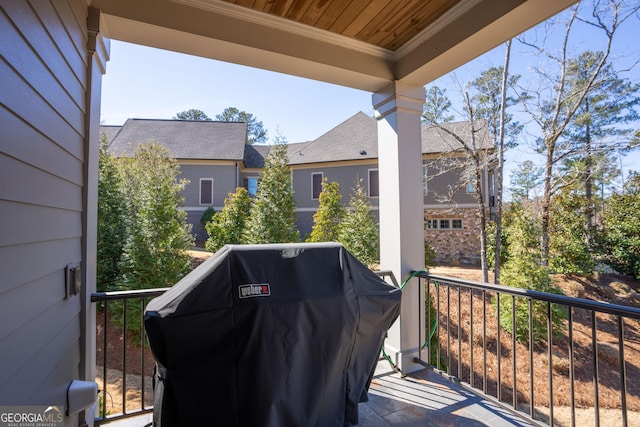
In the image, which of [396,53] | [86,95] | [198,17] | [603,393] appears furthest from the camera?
[603,393]

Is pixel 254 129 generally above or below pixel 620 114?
above

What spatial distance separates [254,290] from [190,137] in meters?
16.4

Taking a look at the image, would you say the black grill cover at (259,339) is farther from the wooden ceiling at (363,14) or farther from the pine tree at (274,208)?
the pine tree at (274,208)

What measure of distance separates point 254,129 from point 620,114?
89.6 feet

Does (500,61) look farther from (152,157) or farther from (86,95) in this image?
(152,157)

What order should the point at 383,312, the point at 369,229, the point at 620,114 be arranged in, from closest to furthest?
the point at 383,312 < the point at 369,229 < the point at 620,114

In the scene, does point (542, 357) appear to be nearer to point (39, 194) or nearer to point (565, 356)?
point (565, 356)

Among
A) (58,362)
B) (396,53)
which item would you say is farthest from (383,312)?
(396,53)

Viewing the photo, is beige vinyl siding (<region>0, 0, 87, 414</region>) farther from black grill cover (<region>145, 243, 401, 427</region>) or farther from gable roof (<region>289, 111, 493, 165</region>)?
gable roof (<region>289, 111, 493, 165</region>)

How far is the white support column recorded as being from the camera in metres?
2.83

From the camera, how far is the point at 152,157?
405 inches

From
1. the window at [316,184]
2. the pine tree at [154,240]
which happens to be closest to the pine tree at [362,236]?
the pine tree at [154,240]

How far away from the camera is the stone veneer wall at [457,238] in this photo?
1277 cm

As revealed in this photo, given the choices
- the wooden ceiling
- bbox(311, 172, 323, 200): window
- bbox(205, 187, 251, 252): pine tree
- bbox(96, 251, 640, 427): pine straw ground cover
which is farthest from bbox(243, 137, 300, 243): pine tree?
the wooden ceiling
